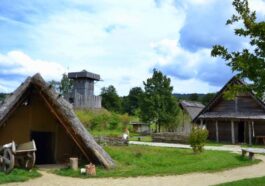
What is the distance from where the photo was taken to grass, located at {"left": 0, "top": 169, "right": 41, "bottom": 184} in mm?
→ 14422

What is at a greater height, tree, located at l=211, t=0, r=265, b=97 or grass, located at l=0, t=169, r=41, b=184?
tree, located at l=211, t=0, r=265, b=97

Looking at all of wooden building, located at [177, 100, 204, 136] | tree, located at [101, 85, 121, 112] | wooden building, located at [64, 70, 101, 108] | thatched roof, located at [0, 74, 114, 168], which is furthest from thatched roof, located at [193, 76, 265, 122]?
tree, located at [101, 85, 121, 112]

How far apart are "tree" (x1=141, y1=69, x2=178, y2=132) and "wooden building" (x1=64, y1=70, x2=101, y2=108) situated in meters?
14.7

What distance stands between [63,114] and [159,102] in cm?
3503

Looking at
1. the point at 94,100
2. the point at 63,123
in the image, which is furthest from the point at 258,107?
the point at 94,100

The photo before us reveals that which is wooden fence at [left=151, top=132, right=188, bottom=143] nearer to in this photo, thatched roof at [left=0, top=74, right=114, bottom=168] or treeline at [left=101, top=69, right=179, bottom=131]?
treeline at [left=101, top=69, right=179, bottom=131]

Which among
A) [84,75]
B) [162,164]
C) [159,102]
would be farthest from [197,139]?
[84,75]

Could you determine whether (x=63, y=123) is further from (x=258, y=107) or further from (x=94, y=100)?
(x=94, y=100)

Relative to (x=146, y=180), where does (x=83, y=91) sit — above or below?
above

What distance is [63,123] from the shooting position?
18.9 meters

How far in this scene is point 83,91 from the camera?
67.4 metres

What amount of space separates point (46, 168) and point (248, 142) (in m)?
26.6

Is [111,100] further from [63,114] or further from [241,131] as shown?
[63,114]

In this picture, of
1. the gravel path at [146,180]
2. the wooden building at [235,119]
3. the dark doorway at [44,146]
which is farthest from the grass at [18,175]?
the wooden building at [235,119]
